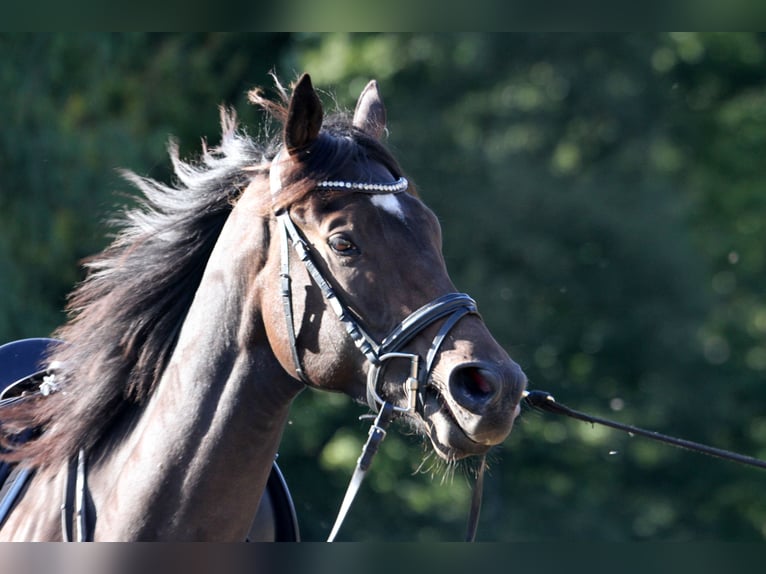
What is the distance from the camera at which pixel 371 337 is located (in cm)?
280

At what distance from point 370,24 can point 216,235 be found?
1.19 metres

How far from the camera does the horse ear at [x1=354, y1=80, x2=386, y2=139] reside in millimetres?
3430

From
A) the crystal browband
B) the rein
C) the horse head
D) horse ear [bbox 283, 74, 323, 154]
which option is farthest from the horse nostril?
horse ear [bbox 283, 74, 323, 154]

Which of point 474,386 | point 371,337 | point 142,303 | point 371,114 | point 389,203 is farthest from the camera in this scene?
point 371,114

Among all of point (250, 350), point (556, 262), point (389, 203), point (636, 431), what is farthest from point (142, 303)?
point (556, 262)

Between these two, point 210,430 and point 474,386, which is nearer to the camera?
point 474,386

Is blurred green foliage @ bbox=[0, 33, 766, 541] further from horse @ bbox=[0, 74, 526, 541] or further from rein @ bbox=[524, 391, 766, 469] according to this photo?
rein @ bbox=[524, 391, 766, 469]

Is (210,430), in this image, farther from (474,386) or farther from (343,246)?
(474,386)

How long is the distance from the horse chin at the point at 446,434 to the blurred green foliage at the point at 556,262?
8072mm

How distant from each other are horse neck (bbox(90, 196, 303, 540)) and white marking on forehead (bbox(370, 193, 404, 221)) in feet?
1.15

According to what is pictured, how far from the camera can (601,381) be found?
13.6 m

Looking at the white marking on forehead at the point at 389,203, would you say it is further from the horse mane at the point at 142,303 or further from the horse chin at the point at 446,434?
the horse chin at the point at 446,434

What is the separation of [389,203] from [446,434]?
0.68 m

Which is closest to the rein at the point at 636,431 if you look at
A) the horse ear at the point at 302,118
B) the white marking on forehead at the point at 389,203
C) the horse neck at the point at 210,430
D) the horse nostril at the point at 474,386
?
the horse nostril at the point at 474,386
